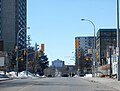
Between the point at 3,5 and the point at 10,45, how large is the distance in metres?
21.4

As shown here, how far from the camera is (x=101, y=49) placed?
173m

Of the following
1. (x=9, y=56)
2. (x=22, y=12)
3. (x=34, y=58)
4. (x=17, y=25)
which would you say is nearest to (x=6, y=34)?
(x=17, y=25)

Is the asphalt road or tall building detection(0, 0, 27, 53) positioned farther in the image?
tall building detection(0, 0, 27, 53)

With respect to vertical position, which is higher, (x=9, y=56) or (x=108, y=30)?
(x=108, y=30)

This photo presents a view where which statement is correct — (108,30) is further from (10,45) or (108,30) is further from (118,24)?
(118,24)

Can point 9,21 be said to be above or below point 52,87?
above

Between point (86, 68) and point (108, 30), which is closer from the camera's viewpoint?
point (86, 68)

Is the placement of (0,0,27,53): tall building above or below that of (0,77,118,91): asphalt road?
above

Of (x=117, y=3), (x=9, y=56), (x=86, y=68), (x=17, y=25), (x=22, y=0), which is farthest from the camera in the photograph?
(x=22, y=0)

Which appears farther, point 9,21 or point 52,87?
point 9,21

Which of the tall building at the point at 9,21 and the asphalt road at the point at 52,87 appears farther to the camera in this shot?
the tall building at the point at 9,21

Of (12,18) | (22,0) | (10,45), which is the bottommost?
(10,45)

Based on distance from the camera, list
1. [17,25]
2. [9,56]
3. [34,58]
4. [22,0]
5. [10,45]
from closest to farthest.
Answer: [9,56]
[34,58]
[10,45]
[17,25]
[22,0]

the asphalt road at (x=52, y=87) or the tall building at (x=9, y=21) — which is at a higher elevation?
the tall building at (x=9, y=21)
